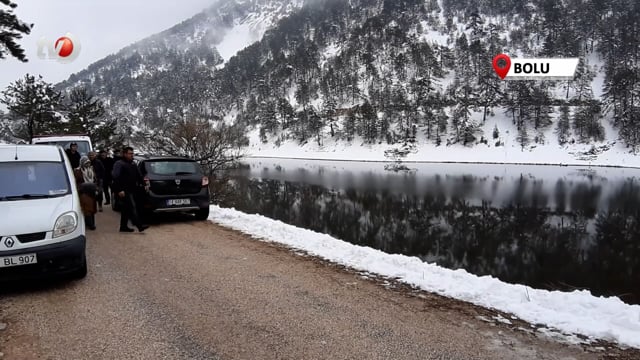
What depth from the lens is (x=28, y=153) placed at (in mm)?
5812

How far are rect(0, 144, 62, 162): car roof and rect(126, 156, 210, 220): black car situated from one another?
3.10 metres

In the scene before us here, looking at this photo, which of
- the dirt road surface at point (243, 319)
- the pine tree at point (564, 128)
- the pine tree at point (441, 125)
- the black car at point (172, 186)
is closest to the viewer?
the dirt road surface at point (243, 319)

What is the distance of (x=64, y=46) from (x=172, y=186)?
5.28 meters

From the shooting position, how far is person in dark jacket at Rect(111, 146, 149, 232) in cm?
816

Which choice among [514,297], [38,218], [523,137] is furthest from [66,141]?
[523,137]

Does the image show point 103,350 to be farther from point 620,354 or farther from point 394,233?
point 394,233

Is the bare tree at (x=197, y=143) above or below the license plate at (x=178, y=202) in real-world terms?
above

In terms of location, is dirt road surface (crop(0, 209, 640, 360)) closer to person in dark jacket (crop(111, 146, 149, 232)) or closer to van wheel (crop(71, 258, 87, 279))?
van wheel (crop(71, 258, 87, 279))

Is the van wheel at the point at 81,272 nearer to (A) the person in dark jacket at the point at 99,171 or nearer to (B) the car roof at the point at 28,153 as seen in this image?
(B) the car roof at the point at 28,153

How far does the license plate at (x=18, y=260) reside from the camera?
444cm

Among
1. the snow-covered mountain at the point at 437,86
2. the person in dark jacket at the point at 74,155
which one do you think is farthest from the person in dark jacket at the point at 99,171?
the snow-covered mountain at the point at 437,86

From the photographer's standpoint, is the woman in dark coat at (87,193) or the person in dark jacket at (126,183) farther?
the person in dark jacket at (126,183)

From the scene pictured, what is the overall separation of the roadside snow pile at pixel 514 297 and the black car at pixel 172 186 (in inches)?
124

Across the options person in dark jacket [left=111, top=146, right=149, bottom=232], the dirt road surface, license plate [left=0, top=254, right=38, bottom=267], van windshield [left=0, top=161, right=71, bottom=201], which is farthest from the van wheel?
person in dark jacket [left=111, top=146, right=149, bottom=232]
